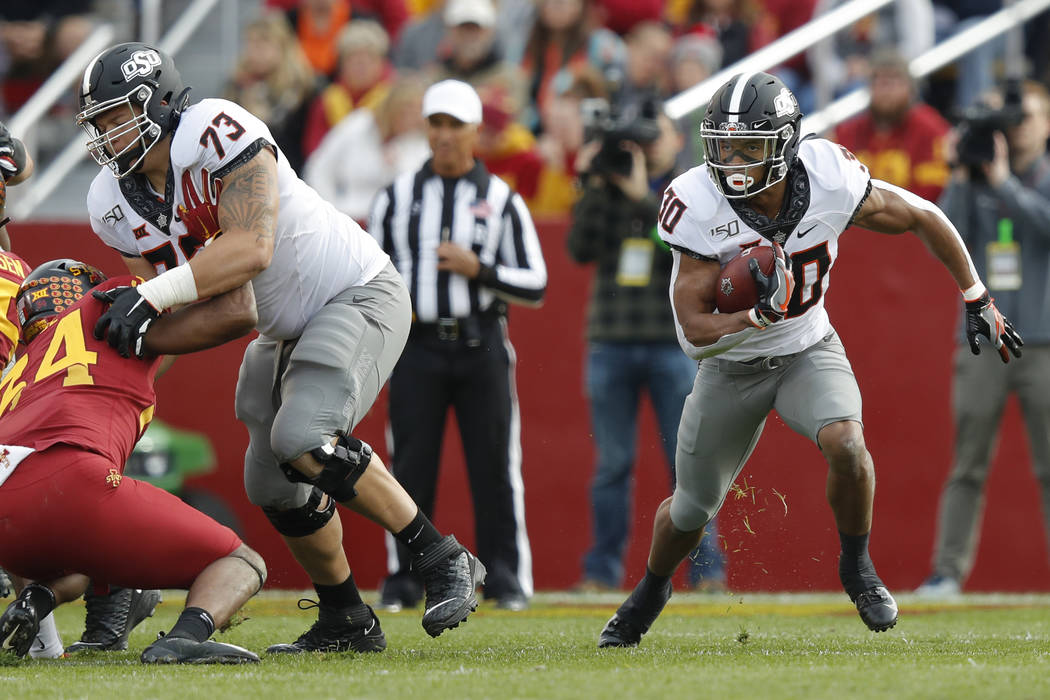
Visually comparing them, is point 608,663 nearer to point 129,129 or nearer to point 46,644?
point 46,644

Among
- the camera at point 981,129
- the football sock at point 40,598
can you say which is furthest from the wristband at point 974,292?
the football sock at point 40,598

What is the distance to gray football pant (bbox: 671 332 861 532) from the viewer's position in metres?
4.85

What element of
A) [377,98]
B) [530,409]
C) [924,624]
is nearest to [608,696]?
[924,624]

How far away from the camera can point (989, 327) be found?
4.96 metres

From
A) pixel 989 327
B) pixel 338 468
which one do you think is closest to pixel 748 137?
pixel 989 327

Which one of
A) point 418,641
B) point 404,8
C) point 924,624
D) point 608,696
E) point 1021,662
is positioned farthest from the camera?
point 404,8

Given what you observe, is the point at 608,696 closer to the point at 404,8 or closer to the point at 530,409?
the point at 530,409

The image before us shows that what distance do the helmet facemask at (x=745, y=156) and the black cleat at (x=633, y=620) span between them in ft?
4.27

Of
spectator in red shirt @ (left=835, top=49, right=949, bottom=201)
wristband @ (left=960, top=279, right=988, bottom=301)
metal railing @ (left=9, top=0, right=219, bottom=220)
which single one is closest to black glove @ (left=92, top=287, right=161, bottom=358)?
wristband @ (left=960, top=279, right=988, bottom=301)

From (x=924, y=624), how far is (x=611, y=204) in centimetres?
249

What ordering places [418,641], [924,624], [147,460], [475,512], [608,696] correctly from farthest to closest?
[147,460] → [475,512] → [924,624] → [418,641] → [608,696]

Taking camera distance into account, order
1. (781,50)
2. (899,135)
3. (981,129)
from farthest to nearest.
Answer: (781,50), (899,135), (981,129)

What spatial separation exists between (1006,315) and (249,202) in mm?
4254

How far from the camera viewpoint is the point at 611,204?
739 centimetres
